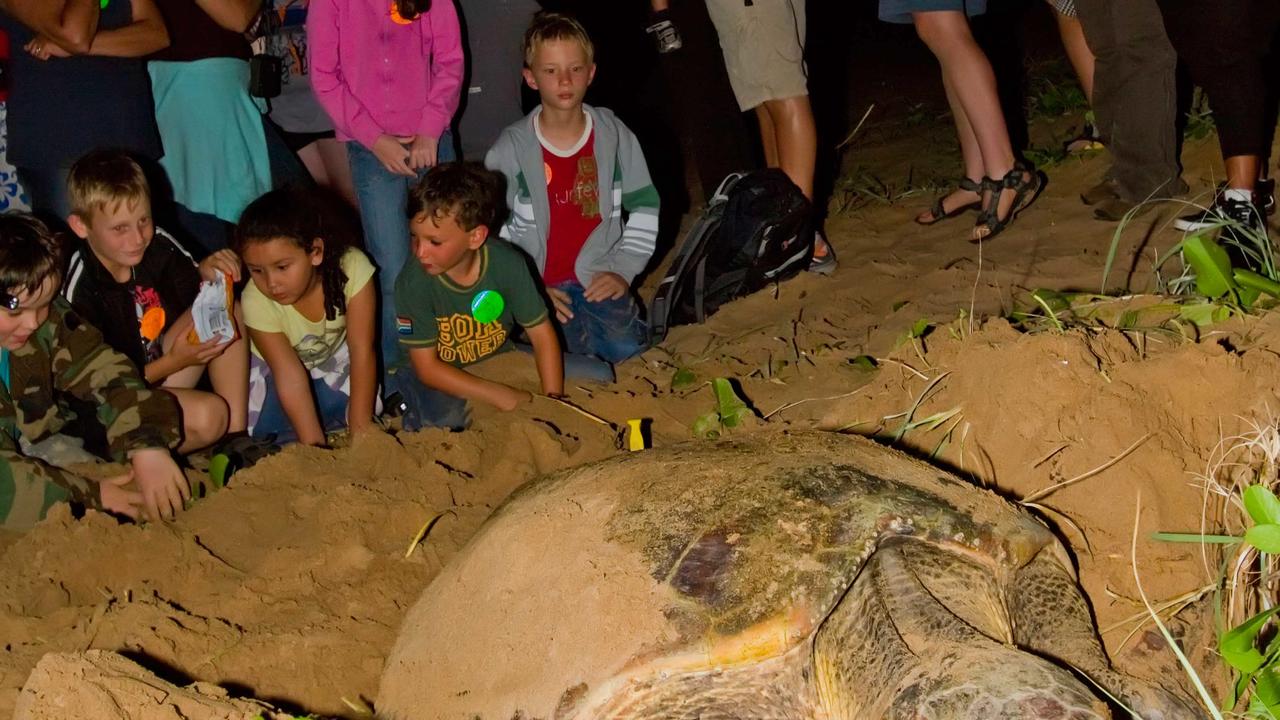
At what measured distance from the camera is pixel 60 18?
2.62m

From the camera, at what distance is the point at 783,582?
136 cm

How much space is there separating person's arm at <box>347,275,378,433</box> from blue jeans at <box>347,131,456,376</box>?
220mm

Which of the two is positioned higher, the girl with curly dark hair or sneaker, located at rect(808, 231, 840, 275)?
the girl with curly dark hair

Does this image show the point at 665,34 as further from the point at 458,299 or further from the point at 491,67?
the point at 458,299

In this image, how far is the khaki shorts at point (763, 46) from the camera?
3.26 meters

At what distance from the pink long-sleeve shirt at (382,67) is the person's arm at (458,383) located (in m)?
0.71

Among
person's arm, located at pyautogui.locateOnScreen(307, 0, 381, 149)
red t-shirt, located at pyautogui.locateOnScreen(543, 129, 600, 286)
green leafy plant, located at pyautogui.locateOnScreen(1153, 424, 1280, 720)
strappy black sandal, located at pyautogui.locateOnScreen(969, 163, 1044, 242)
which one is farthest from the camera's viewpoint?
strappy black sandal, located at pyautogui.locateOnScreen(969, 163, 1044, 242)

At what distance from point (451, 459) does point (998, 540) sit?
54.9 inches

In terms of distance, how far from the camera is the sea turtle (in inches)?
52.7

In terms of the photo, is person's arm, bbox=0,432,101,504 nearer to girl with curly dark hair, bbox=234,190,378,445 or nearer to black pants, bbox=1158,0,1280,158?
girl with curly dark hair, bbox=234,190,378,445

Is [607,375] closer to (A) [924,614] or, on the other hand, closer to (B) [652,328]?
(B) [652,328]

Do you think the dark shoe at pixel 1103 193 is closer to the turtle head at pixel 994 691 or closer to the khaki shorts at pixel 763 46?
the khaki shorts at pixel 763 46

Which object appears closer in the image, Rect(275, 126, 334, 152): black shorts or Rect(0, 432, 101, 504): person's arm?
Rect(0, 432, 101, 504): person's arm

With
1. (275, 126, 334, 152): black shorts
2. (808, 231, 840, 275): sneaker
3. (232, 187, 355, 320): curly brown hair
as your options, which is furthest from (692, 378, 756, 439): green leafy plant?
(275, 126, 334, 152): black shorts
